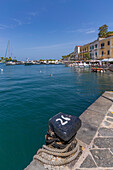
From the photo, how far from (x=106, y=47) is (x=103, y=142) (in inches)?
1984

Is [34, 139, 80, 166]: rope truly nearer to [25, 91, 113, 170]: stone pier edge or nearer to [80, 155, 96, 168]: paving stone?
[25, 91, 113, 170]: stone pier edge

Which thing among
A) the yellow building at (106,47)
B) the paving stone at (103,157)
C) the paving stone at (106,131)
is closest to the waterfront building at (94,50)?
the yellow building at (106,47)

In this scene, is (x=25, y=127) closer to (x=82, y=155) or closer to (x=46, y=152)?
(x=46, y=152)

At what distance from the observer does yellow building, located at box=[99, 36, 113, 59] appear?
4306 cm

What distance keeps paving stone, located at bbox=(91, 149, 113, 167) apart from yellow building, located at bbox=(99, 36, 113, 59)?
48.6 meters

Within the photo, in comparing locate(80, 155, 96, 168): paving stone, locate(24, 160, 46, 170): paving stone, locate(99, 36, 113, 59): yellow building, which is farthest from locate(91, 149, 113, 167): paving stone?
locate(99, 36, 113, 59): yellow building

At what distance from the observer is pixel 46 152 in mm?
2539

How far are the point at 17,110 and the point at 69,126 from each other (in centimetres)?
621

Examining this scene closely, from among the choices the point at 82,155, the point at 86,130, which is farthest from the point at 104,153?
the point at 86,130

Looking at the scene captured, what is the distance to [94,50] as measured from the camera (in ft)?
176

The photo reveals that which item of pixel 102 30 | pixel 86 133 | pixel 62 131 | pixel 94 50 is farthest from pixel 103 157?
pixel 102 30

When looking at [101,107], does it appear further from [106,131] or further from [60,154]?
[60,154]

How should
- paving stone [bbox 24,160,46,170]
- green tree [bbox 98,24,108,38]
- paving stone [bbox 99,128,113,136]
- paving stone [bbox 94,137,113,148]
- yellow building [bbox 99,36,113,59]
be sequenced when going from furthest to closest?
green tree [bbox 98,24,108,38] < yellow building [bbox 99,36,113,59] < paving stone [bbox 99,128,113,136] < paving stone [bbox 94,137,113,148] < paving stone [bbox 24,160,46,170]

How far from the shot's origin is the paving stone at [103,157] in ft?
8.05
